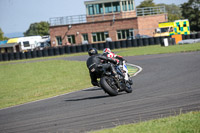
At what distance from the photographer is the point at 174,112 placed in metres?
6.71

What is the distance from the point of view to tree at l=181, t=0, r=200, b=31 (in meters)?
77.2

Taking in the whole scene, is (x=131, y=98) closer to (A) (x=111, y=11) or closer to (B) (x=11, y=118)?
(B) (x=11, y=118)

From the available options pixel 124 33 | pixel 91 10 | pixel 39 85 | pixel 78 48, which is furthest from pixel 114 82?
pixel 91 10

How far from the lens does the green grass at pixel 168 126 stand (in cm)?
532

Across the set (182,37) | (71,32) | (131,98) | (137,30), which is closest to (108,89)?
(131,98)

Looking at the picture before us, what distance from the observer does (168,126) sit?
557 centimetres

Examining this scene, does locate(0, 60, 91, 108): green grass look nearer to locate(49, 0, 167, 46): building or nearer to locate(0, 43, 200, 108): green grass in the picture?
locate(0, 43, 200, 108): green grass

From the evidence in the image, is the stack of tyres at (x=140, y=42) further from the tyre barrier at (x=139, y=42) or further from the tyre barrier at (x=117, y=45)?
the tyre barrier at (x=117, y=45)

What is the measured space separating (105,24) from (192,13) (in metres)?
33.4

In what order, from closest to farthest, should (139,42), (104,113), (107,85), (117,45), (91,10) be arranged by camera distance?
(104,113) → (107,85) → (139,42) → (117,45) → (91,10)

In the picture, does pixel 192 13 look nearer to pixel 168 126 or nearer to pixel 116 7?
pixel 116 7

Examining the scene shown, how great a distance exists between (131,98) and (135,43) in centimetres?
3043

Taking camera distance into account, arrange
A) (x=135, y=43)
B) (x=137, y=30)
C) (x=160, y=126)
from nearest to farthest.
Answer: (x=160, y=126) < (x=135, y=43) < (x=137, y=30)

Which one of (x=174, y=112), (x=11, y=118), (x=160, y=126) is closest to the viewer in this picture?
(x=160, y=126)
